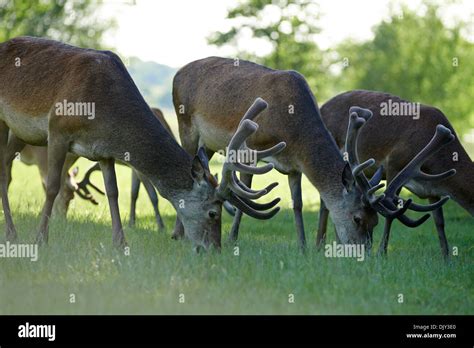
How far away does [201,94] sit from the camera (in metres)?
11.1

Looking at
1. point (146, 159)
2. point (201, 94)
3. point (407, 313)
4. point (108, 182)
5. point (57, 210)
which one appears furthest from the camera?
point (57, 210)

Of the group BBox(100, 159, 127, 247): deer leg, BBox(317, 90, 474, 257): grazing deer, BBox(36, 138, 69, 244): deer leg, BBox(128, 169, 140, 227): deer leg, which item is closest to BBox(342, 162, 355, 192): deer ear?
BBox(317, 90, 474, 257): grazing deer

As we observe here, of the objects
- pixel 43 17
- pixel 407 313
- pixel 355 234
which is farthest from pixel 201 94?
pixel 43 17

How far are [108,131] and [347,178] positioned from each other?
2.58m

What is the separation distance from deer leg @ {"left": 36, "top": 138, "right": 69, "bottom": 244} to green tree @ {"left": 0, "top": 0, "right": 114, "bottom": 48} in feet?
69.3

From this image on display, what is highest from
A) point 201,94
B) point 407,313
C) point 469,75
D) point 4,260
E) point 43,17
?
point 43,17

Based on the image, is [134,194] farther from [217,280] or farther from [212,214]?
[217,280]

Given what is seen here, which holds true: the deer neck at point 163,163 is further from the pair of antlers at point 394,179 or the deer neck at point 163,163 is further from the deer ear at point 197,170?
the pair of antlers at point 394,179

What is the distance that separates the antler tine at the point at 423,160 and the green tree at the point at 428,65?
30.5m

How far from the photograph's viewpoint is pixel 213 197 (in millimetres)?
8547

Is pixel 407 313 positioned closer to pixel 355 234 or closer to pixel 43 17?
pixel 355 234

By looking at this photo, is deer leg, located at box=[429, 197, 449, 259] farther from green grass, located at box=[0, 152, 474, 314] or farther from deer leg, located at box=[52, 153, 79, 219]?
deer leg, located at box=[52, 153, 79, 219]

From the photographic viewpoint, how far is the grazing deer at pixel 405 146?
1036cm

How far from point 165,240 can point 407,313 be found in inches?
142
